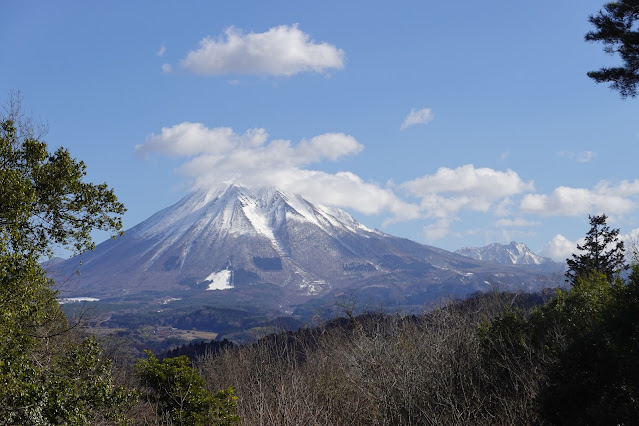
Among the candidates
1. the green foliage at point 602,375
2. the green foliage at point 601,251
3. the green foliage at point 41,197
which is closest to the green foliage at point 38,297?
the green foliage at point 41,197

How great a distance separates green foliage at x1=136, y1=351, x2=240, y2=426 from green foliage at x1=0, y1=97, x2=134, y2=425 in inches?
177

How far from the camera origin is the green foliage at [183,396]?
798 inches

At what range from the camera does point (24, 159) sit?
14227 millimetres

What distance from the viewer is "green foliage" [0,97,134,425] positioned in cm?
1274

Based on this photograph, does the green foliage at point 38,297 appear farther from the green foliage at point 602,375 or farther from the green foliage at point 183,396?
the green foliage at point 602,375

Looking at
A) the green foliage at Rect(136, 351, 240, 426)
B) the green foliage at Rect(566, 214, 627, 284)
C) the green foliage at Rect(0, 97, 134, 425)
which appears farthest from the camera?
the green foliage at Rect(566, 214, 627, 284)

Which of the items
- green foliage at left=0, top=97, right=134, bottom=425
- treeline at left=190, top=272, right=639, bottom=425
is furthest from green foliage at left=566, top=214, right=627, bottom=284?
green foliage at left=0, top=97, right=134, bottom=425

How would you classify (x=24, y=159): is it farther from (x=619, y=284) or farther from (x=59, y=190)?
(x=619, y=284)

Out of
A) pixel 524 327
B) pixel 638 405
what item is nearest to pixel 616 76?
pixel 638 405

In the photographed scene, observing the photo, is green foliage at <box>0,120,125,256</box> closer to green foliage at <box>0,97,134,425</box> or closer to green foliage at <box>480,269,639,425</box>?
green foliage at <box>0,97,134,425</box>

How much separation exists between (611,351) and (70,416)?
1231 cm

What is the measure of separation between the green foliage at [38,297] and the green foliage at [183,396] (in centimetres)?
450

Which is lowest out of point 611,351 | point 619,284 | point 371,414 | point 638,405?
point 371,414

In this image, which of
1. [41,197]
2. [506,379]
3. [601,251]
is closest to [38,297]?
[41,197]
